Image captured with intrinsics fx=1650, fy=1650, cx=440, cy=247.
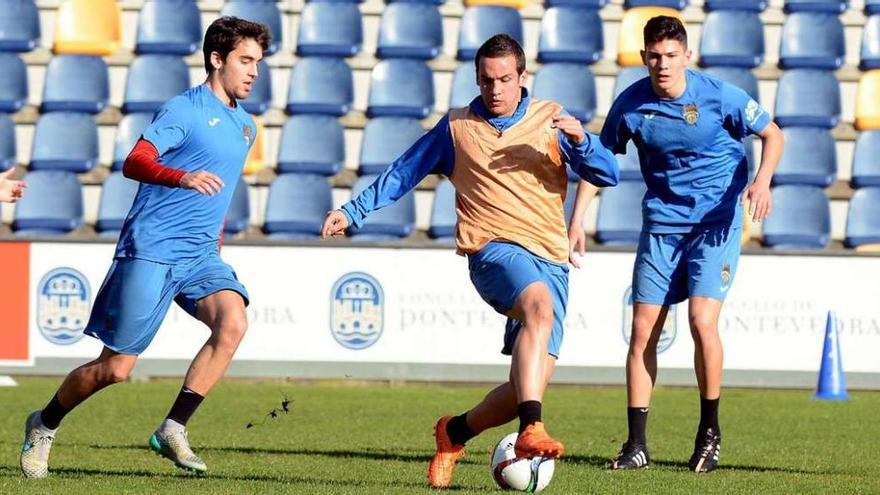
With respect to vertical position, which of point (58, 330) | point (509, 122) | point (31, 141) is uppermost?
point (509, 122)

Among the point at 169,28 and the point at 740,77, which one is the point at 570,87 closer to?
the point at 740,77

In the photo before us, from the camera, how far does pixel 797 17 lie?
664 inches

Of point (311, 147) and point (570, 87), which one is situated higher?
point (570, 87)

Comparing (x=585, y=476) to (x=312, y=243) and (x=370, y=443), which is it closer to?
(x=370, y=443)

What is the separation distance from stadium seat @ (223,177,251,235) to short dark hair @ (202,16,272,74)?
784 cm

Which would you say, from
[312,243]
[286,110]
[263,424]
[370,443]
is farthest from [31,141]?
[370,443]

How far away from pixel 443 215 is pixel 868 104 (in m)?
4.48

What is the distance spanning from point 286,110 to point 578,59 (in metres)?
2.96

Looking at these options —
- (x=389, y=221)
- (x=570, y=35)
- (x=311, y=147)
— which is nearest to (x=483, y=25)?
(x=570, y=35)

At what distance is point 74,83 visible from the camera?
53.7 ft

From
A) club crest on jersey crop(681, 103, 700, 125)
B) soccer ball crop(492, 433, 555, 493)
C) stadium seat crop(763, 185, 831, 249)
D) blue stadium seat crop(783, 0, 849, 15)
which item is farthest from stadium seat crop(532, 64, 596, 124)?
soccer ball crop(492, 433, 555, 493)

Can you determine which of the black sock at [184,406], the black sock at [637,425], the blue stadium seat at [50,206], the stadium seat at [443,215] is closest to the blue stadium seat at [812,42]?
the stadium seat at [443,215]

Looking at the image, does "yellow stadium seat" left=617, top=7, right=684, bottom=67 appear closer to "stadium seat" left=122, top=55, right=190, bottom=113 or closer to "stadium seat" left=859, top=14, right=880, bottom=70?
"stadium seat" left=859, top=14, right=880, bottom=70

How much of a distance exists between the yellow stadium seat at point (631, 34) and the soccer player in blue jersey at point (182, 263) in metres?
9.63
